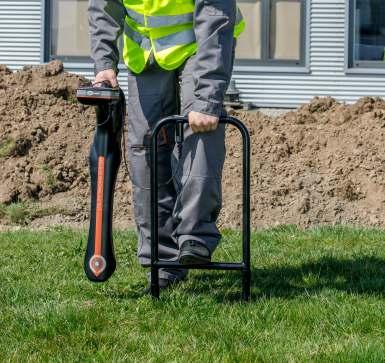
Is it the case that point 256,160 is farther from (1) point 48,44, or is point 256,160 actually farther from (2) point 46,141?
(1) point 48,44

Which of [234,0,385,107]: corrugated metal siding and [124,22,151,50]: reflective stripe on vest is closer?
[124,22,151,50]: reflective stripe on vest

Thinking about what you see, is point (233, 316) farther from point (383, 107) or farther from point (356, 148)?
point (383, 107)

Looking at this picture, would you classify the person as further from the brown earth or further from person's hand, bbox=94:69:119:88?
the brown earth

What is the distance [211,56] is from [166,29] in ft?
1.26

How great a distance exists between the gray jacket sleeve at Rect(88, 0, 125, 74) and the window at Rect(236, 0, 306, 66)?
354 inches

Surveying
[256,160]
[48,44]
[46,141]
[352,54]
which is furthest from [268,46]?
[46,141]

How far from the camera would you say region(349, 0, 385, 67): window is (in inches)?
568

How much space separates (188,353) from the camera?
4.38 meters

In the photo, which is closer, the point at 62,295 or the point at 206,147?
the point at 206,147

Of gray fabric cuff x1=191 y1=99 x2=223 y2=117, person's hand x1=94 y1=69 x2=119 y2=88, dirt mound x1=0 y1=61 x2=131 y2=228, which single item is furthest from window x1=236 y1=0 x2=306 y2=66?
gray fabric cuff x1=191 y1=99 x2=223 y2=117

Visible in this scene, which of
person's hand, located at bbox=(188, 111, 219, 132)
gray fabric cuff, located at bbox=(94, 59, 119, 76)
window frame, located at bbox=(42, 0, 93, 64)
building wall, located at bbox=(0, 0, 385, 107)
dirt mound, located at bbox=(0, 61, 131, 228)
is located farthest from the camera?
window frame, located at bbox=(42, 0, 93, 64)

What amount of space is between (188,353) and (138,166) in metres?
1.58

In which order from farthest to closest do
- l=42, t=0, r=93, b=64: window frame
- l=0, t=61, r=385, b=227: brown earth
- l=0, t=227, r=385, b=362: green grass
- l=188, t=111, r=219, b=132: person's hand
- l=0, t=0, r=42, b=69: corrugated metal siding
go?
l=0, t=0, r=42, b=69: corrugated metal siding → l=42, t=0, r=93, b=64: window frame → l=0, t=61, r=385, b=227: brown earth → l=188, t=111, r=219, b=132: person's hand → l=0, t=227, r=385, b=362: green grass

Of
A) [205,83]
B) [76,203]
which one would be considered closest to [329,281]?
[205,83]
